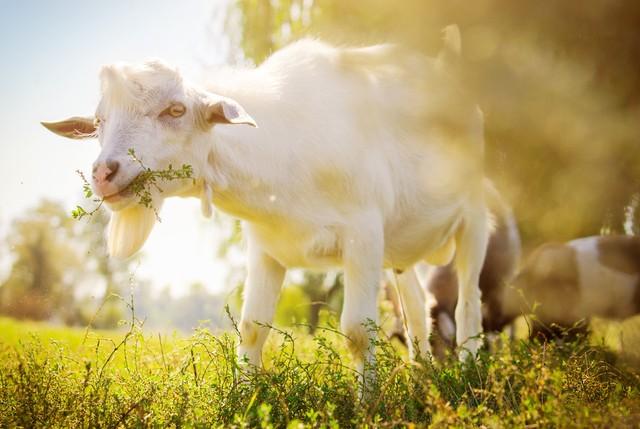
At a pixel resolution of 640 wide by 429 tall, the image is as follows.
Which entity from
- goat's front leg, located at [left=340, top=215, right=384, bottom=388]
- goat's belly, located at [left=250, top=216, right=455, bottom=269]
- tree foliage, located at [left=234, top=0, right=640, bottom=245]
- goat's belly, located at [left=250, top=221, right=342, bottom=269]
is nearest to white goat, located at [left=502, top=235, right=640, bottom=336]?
tree foliage, located at [left=234, top=0, right=640, bottom=245]

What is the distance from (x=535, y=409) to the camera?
1.95 metres

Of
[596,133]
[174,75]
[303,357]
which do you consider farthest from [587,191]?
[174,75]

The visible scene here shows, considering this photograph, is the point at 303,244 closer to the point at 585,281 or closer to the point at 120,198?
the point at 120,198

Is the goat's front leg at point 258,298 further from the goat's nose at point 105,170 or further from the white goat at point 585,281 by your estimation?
the white goat at point 585,281

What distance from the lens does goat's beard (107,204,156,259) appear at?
311cm

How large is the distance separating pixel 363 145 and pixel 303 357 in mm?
1614

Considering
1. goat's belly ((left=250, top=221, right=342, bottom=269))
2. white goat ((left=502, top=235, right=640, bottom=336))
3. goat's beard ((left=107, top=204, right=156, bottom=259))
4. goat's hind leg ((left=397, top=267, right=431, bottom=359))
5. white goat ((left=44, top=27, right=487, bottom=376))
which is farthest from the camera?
white goat ((left=502, top=235, right=640, bottom=336))

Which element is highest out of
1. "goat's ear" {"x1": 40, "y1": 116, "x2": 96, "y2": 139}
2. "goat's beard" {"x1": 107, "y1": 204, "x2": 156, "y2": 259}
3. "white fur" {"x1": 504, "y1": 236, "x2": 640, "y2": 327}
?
"goat's ear" {"x1": 40, "y1": 116, "x2": 96, "y2": 139}

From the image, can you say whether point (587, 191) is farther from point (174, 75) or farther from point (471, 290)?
point (174, 75)

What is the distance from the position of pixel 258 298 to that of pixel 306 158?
940mm

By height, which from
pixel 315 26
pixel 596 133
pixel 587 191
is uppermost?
pixel 315 26

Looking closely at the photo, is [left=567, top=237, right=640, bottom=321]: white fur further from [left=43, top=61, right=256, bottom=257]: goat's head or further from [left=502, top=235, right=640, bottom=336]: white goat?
[left=43, top=61, right=256, bottom=257]: goat's head

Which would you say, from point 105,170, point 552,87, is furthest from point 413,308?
point 105,170

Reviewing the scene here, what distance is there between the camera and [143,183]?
9.19 feet
